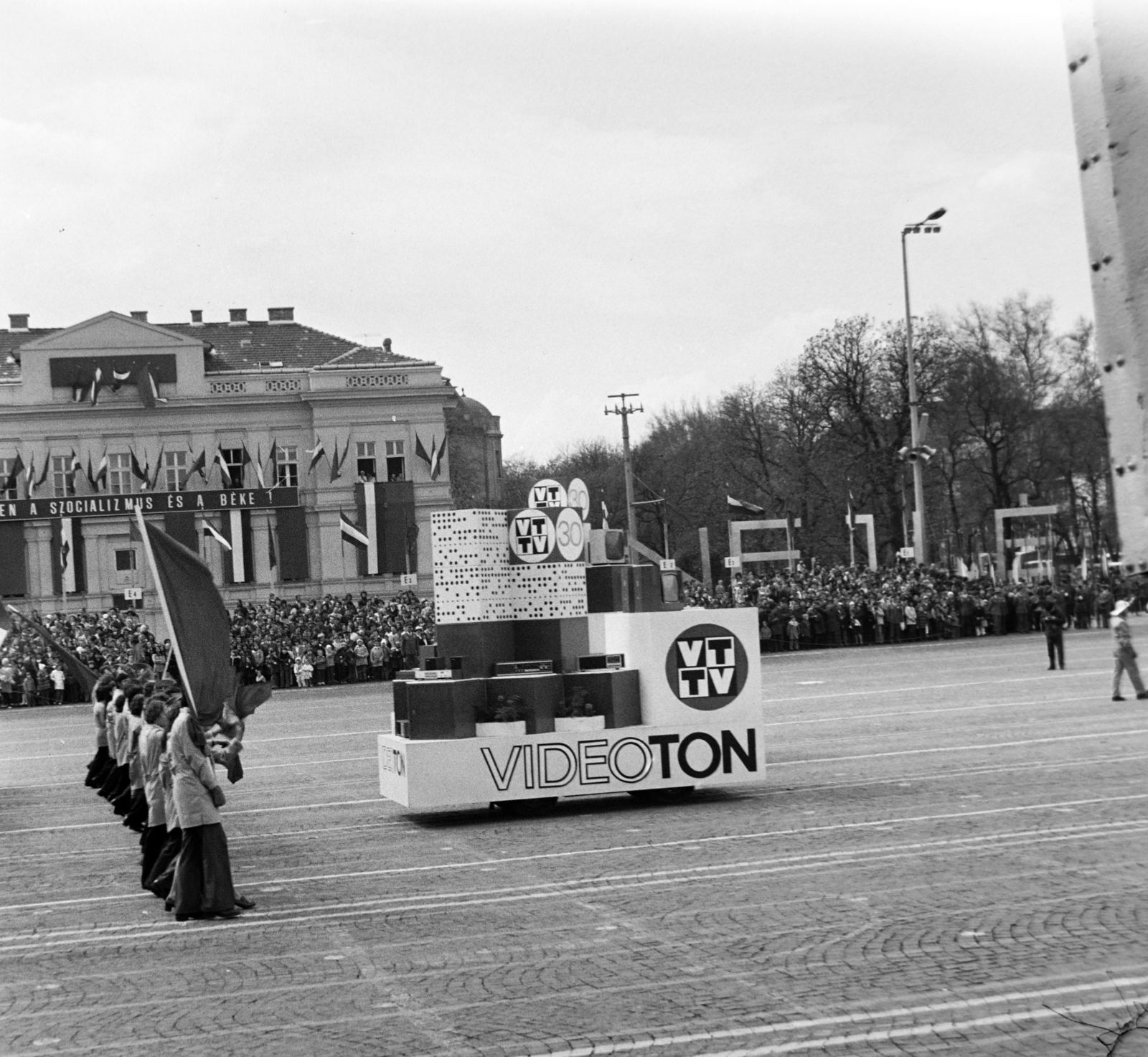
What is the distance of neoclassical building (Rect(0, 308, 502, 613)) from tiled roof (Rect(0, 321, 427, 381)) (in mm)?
161

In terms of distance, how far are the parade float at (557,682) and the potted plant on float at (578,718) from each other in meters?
0.01

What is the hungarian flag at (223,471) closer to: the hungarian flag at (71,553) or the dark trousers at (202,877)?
the hungarian flag at (71,553)

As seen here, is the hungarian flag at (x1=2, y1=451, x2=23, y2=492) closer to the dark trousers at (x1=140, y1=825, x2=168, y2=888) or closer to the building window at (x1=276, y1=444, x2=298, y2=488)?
the building window at (x1=276, y1=444, x2=298, y2=488)

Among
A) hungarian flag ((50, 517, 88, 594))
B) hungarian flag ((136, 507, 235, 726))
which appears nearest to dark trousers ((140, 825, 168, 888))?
hungarian flag ((136, 507, 235, 726))

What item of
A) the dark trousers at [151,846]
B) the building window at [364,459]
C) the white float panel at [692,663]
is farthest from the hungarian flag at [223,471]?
the dark trousers at [151,846]

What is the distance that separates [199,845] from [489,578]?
19.0 ft

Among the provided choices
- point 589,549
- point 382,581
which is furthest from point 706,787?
point 382,581

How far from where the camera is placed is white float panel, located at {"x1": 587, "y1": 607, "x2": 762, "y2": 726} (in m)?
16.4

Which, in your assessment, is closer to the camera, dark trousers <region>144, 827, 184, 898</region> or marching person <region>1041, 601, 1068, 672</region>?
dark trousers <region>144, 827, 184, 898</region>

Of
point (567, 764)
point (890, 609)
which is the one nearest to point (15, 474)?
point (890, 609)

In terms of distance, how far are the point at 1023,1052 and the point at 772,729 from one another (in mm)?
17228

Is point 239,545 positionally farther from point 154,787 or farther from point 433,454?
point 154,787

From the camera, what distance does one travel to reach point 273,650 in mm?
45250

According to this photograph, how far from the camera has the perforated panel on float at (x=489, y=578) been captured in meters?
16.3
